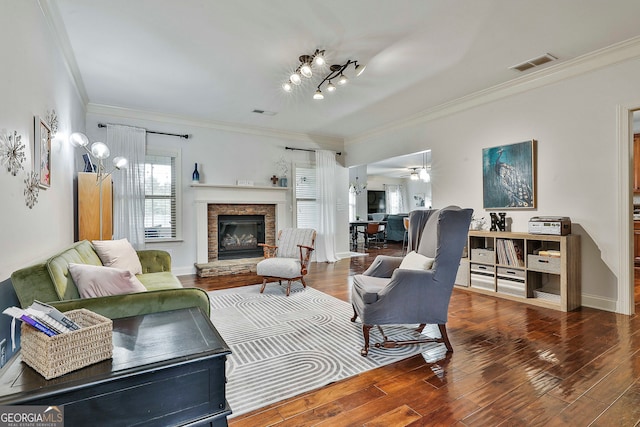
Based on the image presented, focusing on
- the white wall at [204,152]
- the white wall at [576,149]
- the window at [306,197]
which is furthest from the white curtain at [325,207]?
the white wall at [576,149]

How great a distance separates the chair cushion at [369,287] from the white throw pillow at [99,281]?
1.57 meters

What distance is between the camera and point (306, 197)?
6.88 meters

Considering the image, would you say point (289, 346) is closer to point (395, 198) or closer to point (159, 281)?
point (159, 281)

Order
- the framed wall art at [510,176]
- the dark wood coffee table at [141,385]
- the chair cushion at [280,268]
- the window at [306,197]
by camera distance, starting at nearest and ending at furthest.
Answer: the dark wood coffee table at [141,385] < the framed wall art at [510,176] < the chair cushion at [280,268] < the window at [306,197]

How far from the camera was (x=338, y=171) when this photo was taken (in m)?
7.29

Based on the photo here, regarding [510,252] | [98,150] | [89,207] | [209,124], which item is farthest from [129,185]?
[510,252]

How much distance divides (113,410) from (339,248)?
6434 mm

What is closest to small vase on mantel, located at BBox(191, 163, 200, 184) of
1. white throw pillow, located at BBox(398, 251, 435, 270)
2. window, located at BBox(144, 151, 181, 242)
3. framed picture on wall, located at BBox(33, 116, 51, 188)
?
window, located at BBox(144, 151, 181, 242)

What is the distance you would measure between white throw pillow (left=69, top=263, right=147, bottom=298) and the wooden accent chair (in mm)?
2377

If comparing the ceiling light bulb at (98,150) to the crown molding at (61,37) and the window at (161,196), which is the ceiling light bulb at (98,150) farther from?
the window at (161,196)

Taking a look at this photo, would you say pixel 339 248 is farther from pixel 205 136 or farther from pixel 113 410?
pixel 113 410

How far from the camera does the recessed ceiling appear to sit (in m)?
2.58

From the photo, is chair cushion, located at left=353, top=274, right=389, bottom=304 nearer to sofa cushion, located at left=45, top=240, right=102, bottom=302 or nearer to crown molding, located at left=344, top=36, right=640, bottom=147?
sofa cushion, located at left=45, top=240, right=102, bottom=302

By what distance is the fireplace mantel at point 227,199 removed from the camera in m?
5.64
